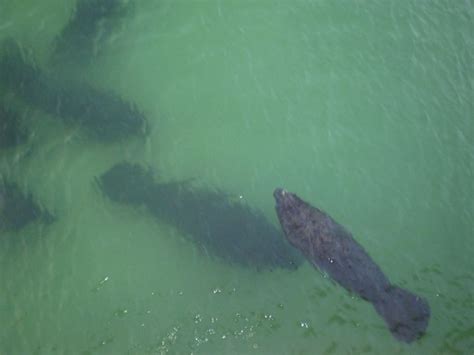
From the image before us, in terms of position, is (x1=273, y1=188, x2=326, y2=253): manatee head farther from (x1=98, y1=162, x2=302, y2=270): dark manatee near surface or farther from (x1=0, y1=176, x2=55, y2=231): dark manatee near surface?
(x1=0, y1=176, x2=55, y2=231): dark manatee near surface

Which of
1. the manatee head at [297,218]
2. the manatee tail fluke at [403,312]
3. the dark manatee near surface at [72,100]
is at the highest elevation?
the dark manatee near surface at [72,100]

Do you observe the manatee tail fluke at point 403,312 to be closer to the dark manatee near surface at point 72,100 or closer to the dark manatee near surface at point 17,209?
the dark manatee near surface at point 72,100

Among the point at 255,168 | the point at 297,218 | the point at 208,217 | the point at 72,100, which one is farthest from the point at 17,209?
the point at 297,218

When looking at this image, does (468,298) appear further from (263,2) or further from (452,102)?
(263,2)

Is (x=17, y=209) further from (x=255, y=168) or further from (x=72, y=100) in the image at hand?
(x=255, y=168)

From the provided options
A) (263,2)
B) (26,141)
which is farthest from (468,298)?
(26,141)

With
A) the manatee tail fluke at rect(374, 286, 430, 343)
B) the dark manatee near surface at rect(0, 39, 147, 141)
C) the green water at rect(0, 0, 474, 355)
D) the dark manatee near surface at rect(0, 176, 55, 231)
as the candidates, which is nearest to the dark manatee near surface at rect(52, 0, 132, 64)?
the green water at rect(0, 0, 474, 355)

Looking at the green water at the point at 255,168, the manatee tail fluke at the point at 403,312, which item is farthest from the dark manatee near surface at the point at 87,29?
the manatee tail fluke at the point at 403,312
